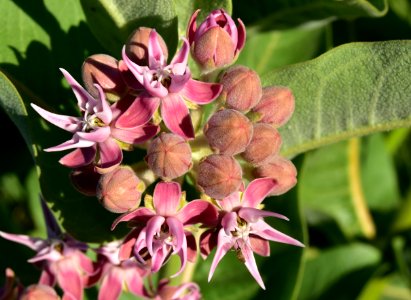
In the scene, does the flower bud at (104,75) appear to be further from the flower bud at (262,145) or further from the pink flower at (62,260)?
the pink flower at (62,260)

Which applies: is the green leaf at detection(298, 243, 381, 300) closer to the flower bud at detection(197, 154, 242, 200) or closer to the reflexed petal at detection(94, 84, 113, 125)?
the flower bud at detection(197, 154, 242, 200)

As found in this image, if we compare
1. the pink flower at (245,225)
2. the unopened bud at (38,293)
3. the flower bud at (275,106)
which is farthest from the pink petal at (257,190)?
the unopened bud at (38,293)

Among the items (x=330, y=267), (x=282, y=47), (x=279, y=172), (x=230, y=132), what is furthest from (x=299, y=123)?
(x=330, y=267)

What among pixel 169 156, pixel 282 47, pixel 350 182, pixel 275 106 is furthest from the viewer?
pixel 350 182

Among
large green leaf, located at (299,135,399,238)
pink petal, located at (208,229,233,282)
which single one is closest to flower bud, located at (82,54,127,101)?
pink petal, located at (208,229,233,282)

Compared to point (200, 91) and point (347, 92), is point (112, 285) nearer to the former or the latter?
point (200, 91)

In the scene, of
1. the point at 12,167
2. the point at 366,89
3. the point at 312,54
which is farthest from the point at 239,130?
the point at 12,167
